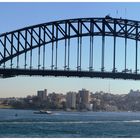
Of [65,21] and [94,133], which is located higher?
[65,21]

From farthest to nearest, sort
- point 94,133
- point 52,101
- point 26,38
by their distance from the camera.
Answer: point 52,101 → point 26,38 → point 94,133

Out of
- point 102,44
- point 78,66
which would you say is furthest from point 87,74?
point 102,44

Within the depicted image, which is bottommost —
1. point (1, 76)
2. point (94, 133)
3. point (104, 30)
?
point (94, 133)

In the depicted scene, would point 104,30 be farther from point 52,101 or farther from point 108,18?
point 52,101

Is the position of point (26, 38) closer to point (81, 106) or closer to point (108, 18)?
point (108, 18)

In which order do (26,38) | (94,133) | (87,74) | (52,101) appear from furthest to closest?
(52,101)
(26,38)
(87,74)
(94,133)

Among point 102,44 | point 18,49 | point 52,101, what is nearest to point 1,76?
point 18,49

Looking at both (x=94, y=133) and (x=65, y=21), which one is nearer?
(x=94, y=133)

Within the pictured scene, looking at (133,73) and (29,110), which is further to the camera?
(29,110)

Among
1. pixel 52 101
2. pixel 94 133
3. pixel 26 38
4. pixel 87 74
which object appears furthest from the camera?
pixel 52 101
